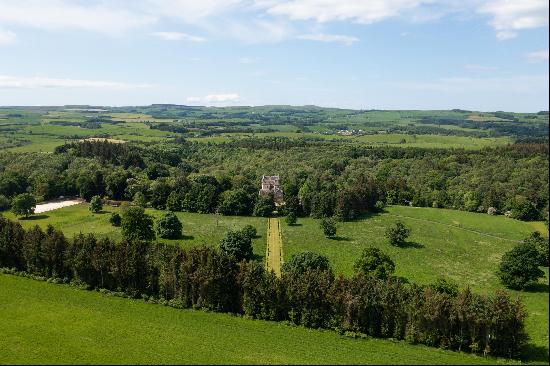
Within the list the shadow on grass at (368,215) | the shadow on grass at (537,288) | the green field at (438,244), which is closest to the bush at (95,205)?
the green field at (438,244)

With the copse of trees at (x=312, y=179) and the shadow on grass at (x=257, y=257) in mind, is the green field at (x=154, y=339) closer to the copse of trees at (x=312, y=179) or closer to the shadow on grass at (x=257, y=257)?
the shadow on grass at (x=257, y=257)

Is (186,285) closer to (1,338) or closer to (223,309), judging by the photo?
(223,309)

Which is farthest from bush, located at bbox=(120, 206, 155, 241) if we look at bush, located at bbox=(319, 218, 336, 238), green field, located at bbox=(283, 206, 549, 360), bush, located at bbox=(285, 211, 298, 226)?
bush, located at bbox=(319, 218, 336, 238)

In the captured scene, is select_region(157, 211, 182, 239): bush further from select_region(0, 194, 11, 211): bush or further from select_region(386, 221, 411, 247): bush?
select_region(0, 194, 11, 211): bush

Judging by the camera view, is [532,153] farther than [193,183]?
Yes

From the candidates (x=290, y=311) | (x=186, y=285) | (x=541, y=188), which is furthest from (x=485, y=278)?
(x=541, y=188)

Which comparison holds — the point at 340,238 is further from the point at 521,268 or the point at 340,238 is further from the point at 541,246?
the point at 541,246

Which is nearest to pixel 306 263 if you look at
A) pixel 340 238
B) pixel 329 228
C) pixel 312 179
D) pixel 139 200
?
pixel 329 228
